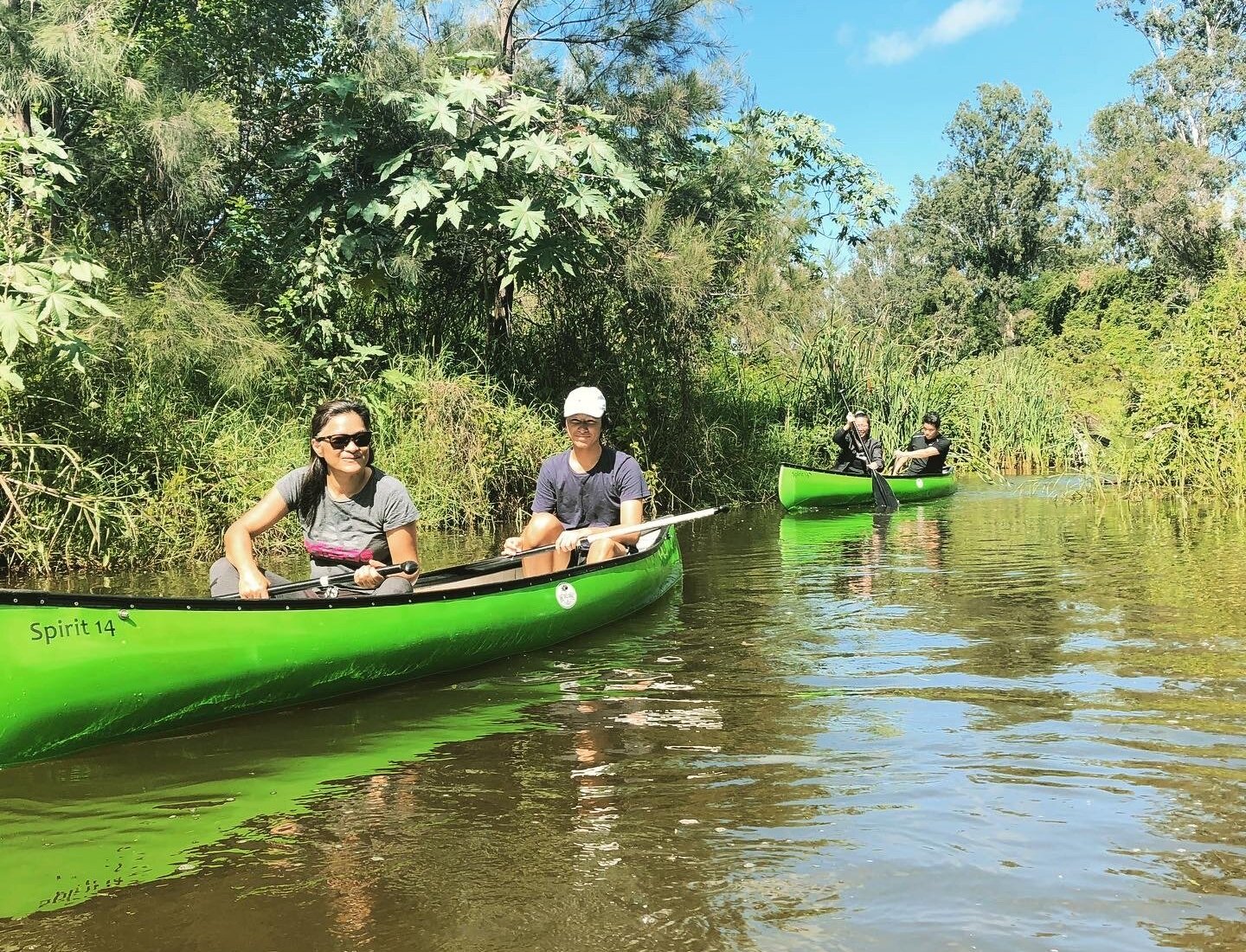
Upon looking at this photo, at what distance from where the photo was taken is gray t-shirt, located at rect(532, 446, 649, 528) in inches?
263

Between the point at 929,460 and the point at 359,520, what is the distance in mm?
10229

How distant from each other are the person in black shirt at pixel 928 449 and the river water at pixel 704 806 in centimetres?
777

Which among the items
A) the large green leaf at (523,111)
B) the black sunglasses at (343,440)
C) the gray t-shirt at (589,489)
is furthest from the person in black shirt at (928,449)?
the black sunglasses at (343,440)

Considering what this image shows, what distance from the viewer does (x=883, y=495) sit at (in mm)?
13312

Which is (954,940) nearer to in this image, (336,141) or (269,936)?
(269,936)

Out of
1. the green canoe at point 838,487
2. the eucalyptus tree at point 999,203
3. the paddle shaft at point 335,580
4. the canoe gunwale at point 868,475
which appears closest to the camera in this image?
the paddle shaft at point 335,580

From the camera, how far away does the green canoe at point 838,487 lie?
12430 millimetres

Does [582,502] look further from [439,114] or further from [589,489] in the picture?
[439,114]

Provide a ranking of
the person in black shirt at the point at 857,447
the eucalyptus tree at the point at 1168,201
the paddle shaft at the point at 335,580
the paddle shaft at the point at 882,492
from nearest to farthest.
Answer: the paddle shaft at the point at 335,580, the paddle shaft at the point at 882,492, the person in black shirt at the point at 857,447, the eucalyptus tree at the point at 1168,201

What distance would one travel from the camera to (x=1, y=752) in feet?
13.1

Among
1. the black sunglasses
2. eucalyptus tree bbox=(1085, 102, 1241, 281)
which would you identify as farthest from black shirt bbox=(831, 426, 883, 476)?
eucalyptus tree bbox=(1085, 102, 1241, 281)

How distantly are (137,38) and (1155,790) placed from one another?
432 inches

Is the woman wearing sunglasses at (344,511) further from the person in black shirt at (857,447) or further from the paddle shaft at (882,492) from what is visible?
the person in black shirt at (857,447)

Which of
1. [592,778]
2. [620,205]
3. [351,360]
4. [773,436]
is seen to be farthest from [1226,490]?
[592,778]
